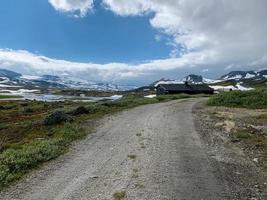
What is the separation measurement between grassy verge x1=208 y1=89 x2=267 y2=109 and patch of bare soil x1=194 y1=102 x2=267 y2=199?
17.3 metres

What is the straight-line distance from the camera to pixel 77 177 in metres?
14.9

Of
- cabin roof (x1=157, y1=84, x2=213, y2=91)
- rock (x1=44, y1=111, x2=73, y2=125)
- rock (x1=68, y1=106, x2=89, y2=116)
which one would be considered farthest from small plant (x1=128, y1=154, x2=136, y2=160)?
cabin roof (x1=157, y1=84, x2=213, y2=91)

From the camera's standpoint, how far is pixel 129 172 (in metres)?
15.5

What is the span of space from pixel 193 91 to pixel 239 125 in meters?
92.2

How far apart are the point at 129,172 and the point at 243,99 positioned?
3988 cm

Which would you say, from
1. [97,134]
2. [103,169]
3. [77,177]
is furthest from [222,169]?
[97,134]

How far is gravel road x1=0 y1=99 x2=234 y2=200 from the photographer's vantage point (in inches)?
505

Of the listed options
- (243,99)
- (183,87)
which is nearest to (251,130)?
(243,99)

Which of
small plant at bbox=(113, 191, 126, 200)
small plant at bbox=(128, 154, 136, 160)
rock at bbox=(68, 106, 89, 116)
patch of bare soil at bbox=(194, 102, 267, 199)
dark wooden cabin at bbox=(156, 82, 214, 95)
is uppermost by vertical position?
small plant at bbox=(113, 191, 126, 200)

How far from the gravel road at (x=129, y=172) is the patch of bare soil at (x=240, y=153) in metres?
0.57

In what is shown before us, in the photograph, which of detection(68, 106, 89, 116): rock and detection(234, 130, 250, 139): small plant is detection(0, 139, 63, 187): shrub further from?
detection(68, 106, 89, 116): rock

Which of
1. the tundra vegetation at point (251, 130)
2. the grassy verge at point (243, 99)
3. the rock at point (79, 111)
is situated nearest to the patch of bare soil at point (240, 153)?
the tundra vegetation at point (251, 130)

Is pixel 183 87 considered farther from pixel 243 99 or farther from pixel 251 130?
pixel 251 130

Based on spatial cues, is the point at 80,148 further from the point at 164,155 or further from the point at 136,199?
the point at 136,199
